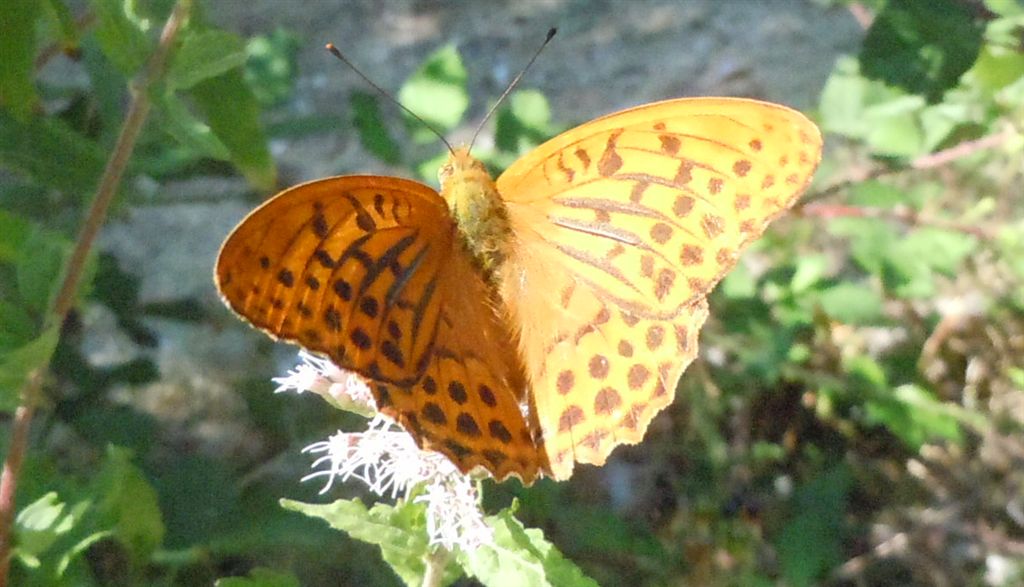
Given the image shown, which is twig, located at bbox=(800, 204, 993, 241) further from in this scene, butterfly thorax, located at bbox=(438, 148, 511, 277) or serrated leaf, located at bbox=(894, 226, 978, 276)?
butterfly thorax, located at bbox=(438, 148, 511, 277)

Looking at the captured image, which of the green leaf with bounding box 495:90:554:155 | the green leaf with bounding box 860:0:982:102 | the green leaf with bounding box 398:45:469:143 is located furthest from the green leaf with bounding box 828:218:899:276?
the green leaf with bounding box 398:45:469:143

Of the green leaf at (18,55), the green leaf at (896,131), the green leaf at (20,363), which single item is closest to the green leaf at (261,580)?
the green leaf at (20,363)

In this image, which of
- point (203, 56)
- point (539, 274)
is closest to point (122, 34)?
point (203, 56)

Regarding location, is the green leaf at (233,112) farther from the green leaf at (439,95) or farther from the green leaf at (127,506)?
the green leaf at (127,506)

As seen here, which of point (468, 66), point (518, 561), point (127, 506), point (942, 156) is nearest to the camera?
point (518, 561)

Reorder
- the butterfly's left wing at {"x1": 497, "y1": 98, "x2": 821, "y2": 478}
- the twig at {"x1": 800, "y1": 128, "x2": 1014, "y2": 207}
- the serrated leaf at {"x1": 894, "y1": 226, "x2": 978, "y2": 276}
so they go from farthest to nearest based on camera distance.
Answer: the serrated leaf at {"x1": 894, "y1": 226, "x2": 978, "y2": 276}
the twig at {"x1": 800, "y1": 128, "x2": 1014, "y2": 207}
the butterfly's left wing at {"x1": 497, "y1": 98, "x2": 821, "y2": 478}

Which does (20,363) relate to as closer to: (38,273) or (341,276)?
(38,273)
